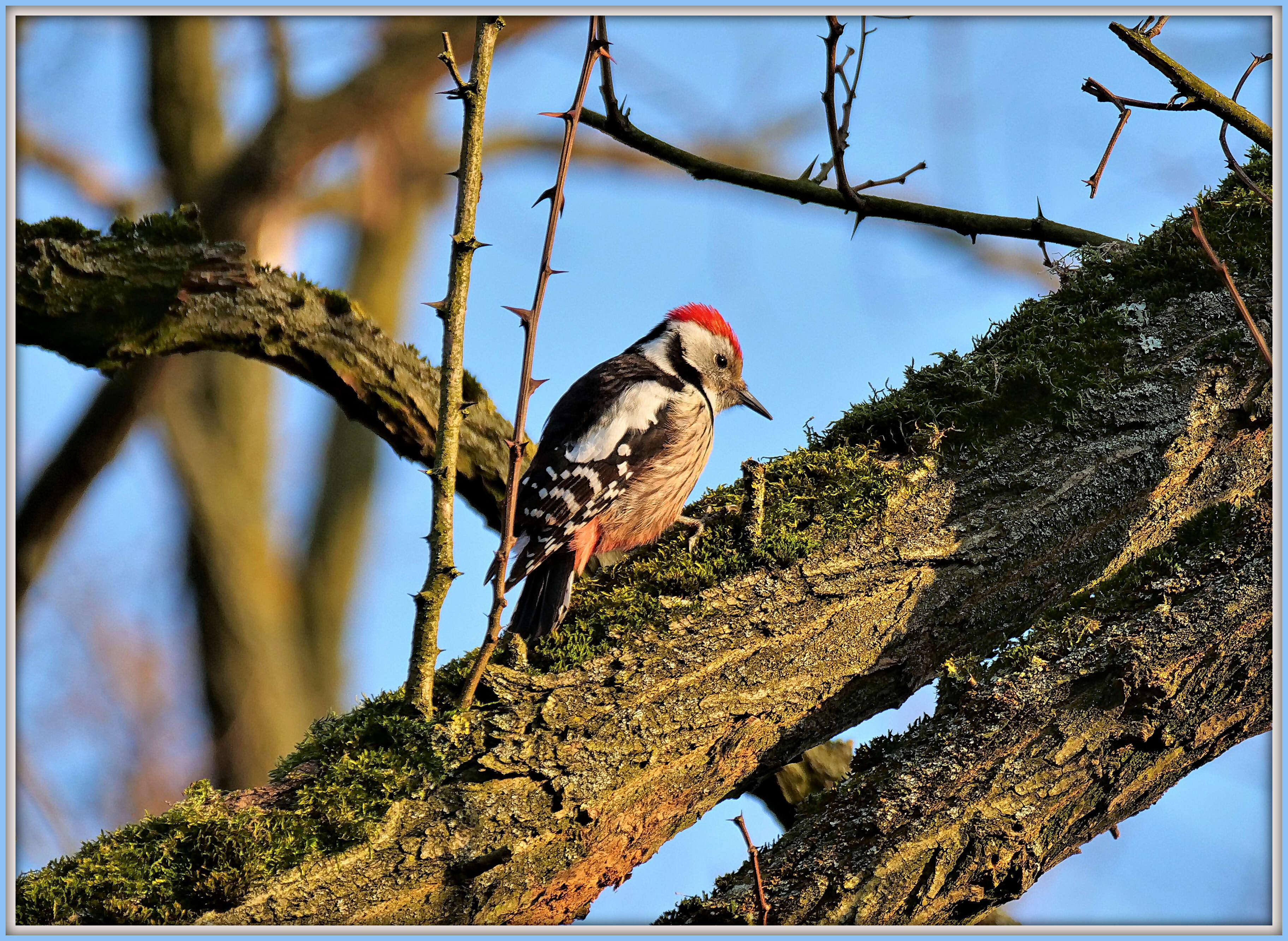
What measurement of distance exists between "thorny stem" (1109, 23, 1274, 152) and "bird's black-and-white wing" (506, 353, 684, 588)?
6.07 feet

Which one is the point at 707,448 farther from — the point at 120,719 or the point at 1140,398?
the point at 120,719

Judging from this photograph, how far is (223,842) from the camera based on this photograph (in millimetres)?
1894

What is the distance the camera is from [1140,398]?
253 centimetres

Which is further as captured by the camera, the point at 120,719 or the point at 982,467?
the point at 120,719

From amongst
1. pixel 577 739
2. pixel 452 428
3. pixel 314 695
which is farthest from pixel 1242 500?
pixel 314 695

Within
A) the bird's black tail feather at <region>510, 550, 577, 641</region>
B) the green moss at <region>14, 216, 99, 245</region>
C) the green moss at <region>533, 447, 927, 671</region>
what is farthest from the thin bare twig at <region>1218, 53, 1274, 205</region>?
the green moss at <region>14, 216, 99, 245</region>

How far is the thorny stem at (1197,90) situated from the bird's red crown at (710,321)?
2063 millimetres

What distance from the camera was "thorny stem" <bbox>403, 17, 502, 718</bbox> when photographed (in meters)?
1.78

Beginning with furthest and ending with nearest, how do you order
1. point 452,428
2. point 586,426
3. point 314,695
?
point 314,695
point 586,426
point 452,428

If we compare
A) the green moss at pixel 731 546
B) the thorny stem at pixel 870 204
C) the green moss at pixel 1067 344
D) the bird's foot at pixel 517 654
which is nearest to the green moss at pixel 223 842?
the bird's foot at pixel 517 654

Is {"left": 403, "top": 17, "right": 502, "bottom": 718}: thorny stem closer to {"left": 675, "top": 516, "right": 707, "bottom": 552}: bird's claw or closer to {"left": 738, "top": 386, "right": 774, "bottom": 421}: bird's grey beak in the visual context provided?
{"left": 675, "top": 516, "right": 707, "bottom": 552}: bird's claw

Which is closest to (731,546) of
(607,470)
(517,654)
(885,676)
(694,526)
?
(694,526)

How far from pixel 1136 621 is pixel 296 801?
1.81 metres

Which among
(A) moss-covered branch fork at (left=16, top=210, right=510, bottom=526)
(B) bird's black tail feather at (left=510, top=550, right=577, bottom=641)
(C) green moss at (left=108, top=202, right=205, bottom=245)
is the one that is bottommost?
(B) bird's black tail feather at (left=510, top=550, right=577, bottom=641)
